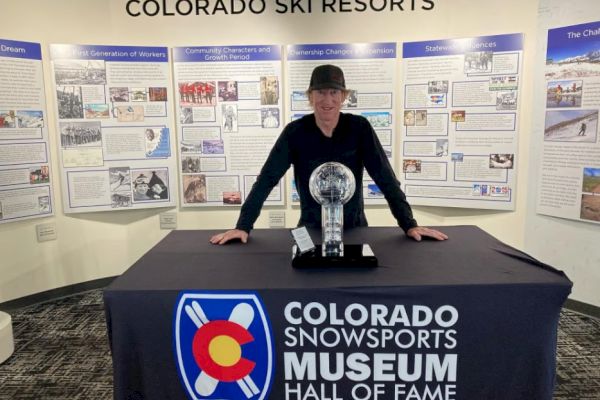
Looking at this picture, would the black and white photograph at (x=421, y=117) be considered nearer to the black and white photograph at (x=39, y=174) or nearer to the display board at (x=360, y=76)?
the display board at (x=360, y=76)

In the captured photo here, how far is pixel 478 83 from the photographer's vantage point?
11.3 feet

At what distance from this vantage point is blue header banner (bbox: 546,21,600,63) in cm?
297

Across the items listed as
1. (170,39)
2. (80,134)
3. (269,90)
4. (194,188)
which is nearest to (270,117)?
(269,90)

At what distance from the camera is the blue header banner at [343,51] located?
11.8 feet

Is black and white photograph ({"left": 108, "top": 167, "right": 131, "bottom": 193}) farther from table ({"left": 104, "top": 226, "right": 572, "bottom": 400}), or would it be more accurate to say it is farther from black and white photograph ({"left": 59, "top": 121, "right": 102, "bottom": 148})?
table ({"left": 104, "top": 226, "right": 572, "bottom": 400})

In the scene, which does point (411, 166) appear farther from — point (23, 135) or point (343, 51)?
point (23, 135)

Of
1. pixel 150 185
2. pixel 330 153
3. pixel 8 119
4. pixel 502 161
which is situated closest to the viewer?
pixel 330 153

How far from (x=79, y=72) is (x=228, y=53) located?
44.4 inches

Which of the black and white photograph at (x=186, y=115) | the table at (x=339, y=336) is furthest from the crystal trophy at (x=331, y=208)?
the black and white photograph at (x=186, y=115)

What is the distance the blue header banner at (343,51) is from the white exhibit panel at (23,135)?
6.21ft

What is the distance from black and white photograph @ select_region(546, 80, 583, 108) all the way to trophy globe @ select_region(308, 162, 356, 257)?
7.46 feet

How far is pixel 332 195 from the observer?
164 cm

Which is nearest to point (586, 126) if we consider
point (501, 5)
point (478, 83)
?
point (478, 83)

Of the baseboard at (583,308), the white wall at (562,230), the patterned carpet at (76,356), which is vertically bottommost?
the patterned carpet at (76,356)
